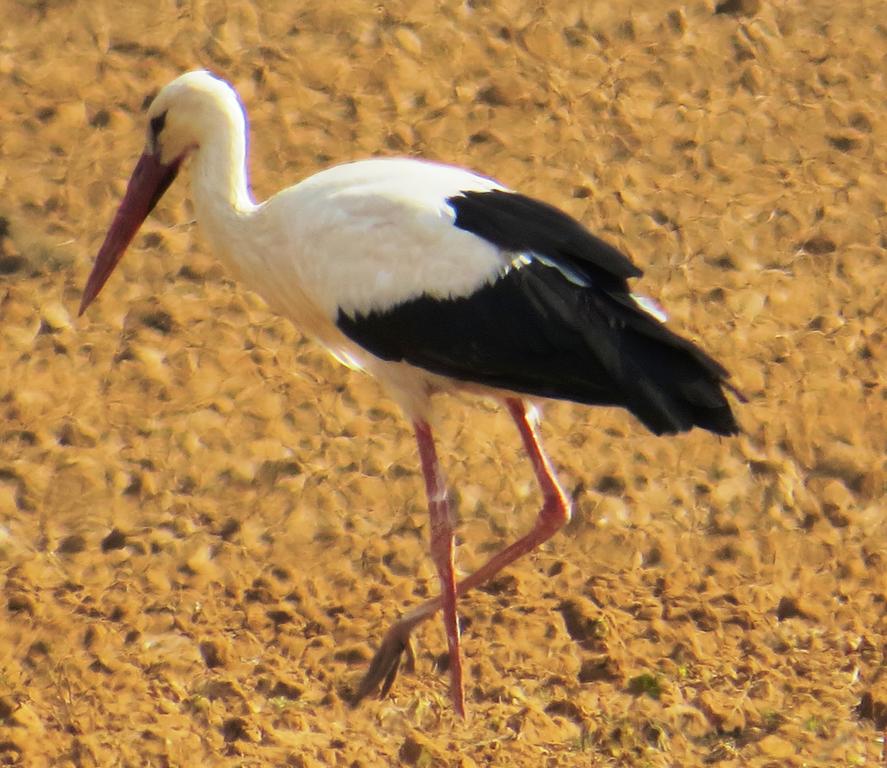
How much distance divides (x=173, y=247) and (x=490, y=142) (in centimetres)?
144

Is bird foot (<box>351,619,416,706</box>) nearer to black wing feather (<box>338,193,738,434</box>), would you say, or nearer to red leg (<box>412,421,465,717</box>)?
red leg (<box>412,421,465,717</box>)

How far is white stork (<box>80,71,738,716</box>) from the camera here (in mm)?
5406

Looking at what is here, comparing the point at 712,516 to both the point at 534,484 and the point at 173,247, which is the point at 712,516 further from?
the point at 173,247

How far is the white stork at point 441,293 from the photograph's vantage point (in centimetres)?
541

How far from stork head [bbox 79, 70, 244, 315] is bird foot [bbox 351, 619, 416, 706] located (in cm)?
151

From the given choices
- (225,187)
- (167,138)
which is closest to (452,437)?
(225,187)

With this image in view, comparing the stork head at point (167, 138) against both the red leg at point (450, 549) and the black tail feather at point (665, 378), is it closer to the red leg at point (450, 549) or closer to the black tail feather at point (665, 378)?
the red leg at point (450, 549)

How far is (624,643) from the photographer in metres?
6.16

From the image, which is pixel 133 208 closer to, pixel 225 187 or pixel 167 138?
pixel 167 138

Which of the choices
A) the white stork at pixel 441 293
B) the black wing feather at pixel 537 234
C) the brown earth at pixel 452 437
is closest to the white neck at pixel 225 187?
the white stork at pixel 441 293

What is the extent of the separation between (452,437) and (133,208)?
4.54ft

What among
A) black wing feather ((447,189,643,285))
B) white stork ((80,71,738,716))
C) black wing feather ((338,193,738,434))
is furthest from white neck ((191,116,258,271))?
black wing feather ((447,189,643,285))

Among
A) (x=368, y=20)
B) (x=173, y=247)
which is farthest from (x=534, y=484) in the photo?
(x=368, y=20)

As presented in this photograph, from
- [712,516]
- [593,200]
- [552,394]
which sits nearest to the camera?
[552,394]
